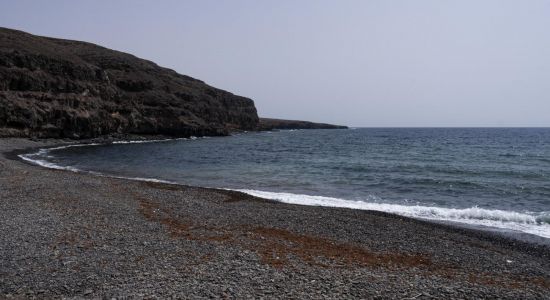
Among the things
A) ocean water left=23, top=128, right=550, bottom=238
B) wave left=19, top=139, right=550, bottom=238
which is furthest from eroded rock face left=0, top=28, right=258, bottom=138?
wave left=19, top=139, right=550, bottom=238

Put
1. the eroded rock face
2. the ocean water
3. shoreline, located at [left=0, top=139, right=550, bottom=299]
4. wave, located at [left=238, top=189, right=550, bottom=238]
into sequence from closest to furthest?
1. shoreline, located at [left=0, top=139, right=550, bottom=299]
2. wave, located at [left=238, top=189, right=550, bottom=238]
3. the ocean water
4. the eroded rock face

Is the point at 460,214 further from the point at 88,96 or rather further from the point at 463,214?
the point at 88,96

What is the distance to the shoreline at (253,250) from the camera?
9336 mm

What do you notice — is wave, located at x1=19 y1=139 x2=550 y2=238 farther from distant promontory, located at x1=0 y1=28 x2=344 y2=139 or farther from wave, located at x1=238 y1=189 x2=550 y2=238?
distant promontory, located at x1=0 y1=28 x2=344 y2=139

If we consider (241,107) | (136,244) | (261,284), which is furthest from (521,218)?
(241,107)

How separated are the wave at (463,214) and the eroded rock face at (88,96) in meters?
56.1

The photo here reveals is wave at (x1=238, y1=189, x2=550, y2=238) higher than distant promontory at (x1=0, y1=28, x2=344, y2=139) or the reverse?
the reverse

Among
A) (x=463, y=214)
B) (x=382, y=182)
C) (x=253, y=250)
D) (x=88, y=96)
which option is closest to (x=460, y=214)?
(x=463, y=214)

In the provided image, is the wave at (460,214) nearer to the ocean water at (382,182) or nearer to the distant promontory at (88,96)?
the ocean water at (382,182)

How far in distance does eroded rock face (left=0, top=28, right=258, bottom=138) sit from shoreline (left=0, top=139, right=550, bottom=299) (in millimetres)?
51316

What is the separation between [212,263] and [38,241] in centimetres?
542

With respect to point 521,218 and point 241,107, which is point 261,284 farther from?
point 241,107

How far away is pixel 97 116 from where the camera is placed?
77.2m

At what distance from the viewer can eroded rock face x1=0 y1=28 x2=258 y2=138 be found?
217 ft
